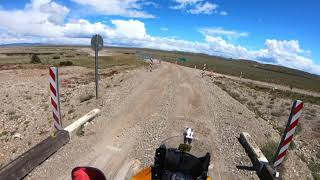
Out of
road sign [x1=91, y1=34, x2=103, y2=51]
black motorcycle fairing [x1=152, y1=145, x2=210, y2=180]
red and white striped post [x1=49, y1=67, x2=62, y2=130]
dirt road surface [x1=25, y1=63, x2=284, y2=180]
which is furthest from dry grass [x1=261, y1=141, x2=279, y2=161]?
road sign [x1=91, y1=34, x2=103, y2=51]

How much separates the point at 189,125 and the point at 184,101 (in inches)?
192

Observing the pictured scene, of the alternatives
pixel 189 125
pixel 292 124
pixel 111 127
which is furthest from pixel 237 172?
pixel 111 127

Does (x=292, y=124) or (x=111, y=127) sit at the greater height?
(x=292, y=124)

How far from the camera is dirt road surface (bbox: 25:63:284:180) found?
28.0ft

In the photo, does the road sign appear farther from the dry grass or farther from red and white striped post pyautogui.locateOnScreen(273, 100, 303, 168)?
red and white striped post pyautogui.locateOnScreen(273, 100, 303, 168)

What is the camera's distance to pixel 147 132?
11422mm

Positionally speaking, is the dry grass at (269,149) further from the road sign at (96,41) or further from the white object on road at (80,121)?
the road sign at (96,41)

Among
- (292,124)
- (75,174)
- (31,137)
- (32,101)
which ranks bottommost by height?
(32,101)

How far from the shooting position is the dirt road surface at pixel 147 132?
8531mm

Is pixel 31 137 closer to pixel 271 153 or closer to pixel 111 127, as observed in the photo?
pixel 111 127

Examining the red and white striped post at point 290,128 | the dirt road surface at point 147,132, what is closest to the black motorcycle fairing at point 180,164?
the dirt road surface at point 147,132

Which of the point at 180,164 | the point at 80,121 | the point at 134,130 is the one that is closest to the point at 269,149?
the point at 134,130

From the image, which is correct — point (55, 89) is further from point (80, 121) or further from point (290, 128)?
point (290, 128)

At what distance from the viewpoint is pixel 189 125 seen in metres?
12.6
